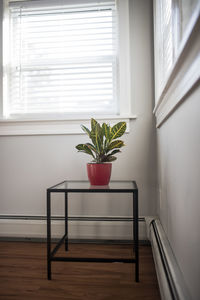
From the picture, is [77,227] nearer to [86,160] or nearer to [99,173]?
[86,160]

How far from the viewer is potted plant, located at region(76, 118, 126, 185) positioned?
1.36 meters

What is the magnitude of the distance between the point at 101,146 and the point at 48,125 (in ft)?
2.13

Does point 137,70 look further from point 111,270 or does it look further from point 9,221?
point 9,221

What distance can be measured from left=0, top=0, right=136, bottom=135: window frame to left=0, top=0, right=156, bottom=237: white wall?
0.15 feet

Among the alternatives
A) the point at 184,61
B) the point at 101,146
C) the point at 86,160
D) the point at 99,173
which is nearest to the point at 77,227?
the point at 86,160

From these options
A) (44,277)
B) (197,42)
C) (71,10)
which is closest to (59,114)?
(71,10)

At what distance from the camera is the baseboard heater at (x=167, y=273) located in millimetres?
758

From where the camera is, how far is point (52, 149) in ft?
6.07

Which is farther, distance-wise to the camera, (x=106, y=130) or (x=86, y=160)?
(x=86, y=160)

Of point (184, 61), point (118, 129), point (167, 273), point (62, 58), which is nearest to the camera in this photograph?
point (184, 61)

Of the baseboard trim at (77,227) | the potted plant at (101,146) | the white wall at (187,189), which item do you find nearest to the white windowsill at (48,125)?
the potted plant at (101,146)

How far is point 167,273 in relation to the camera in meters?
0.92

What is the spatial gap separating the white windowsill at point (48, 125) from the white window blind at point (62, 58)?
9 centimetres

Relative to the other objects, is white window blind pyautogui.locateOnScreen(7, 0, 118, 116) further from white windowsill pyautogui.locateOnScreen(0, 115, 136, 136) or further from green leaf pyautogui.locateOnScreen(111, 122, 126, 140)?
green leaf pyautogui.locateOnScreen(111, 122, 126, 140)
